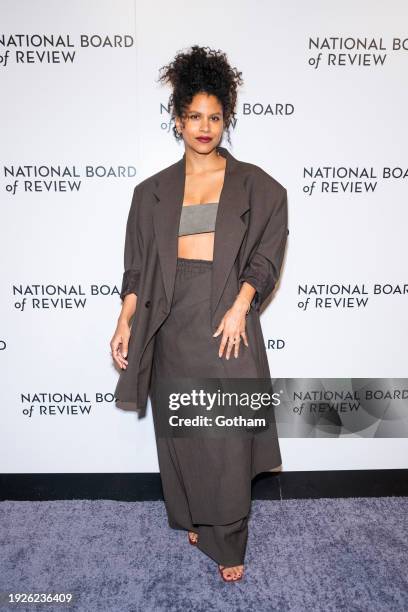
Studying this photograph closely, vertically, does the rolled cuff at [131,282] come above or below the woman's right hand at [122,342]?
above

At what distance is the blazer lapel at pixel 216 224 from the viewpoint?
1.88 meters

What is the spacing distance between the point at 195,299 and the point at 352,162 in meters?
1.05

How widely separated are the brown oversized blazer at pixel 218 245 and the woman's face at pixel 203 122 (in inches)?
5.5

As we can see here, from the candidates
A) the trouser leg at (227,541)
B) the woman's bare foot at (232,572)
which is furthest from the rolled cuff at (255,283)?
the woman's bare foot at (232,572)

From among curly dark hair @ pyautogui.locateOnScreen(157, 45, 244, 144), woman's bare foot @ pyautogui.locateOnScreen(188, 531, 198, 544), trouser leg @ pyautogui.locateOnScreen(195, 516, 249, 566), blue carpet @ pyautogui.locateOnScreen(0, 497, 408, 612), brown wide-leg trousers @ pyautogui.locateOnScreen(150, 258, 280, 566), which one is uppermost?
curly dark hair @ pyautogui.locateOnScreen(157, 45, 244, 144)

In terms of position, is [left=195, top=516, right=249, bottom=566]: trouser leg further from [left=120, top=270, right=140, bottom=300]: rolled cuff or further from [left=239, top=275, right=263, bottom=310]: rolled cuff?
[left=120, top=270, right=140, bottom=300]: rolled cuff

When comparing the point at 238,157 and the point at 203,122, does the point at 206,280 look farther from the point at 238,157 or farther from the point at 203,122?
the point at 238,157

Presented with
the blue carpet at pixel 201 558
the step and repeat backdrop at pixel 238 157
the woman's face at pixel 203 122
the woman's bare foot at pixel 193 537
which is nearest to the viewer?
the woman's face at pixel 203 122

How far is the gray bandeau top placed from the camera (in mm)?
1933

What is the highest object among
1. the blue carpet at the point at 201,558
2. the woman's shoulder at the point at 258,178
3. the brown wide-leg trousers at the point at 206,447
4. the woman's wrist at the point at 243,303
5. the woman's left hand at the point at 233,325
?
the woman's shoulder at the point at 258,178

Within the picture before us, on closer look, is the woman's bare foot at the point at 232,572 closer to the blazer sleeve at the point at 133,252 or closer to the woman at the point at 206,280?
the woman at the point at 206,280

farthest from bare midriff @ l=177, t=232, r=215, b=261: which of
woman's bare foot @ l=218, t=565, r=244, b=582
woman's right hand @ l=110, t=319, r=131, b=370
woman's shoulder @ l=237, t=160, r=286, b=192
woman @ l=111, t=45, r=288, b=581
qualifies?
woman's bare foot @ l=218, t=565, r=244, b=582

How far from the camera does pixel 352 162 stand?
7.72ft

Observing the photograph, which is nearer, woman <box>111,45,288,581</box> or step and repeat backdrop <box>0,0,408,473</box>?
woman <box>111,45,288,581</box>
